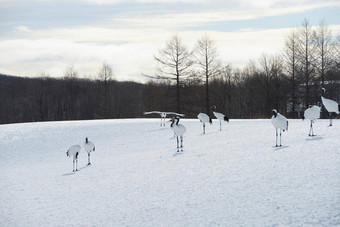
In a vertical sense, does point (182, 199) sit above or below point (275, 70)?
below

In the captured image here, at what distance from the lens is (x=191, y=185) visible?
1335 centimetres

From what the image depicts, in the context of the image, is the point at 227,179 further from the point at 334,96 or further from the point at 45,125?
the point at 334,96

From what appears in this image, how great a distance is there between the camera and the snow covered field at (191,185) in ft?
34.3

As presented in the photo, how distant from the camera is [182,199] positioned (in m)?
12.1

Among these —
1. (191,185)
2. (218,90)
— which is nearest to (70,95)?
(218,90)

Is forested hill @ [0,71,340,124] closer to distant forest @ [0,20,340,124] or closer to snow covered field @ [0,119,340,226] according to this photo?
distant forest @ [0,20,340,124]

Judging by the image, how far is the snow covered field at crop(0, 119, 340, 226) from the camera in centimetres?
1047

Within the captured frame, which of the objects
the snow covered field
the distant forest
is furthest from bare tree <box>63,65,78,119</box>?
the snow covered field

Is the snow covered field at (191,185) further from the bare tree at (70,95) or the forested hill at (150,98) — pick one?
the bare tree at (70,95)

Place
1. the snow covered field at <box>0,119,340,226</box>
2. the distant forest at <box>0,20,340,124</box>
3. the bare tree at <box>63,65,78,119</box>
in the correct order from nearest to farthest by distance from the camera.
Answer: the snow covered field at <box>0,119,340,226</box> → the distant forest at <box>0,20,340,124</box> → the bare tree at <box>63,65,78,119</box>

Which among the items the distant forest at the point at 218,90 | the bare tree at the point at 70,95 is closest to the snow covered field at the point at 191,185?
the distant forest at the point at 218,90

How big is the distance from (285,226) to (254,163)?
5.84 m

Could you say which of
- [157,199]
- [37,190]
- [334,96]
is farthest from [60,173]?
[334,96]

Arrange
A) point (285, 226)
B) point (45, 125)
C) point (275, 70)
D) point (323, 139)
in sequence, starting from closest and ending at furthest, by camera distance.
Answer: point (285, 226) < point (323, 139) < point (45, 125) < point (275, 70)
